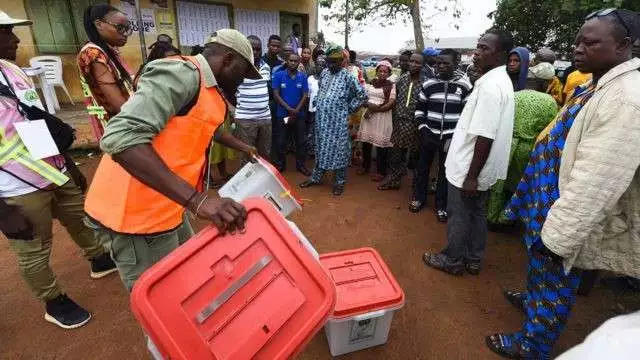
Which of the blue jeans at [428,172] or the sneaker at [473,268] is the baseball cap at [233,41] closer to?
the sneaker at [473,268]

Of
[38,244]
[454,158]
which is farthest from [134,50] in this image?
[454,158]

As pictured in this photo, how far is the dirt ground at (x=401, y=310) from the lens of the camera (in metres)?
2.18

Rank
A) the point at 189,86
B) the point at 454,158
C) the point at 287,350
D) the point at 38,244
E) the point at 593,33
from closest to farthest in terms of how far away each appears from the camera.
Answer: the point at 287,350 → the point at 189,86 → the point at 593,33 → the point at 38,244 → the point at 454,158

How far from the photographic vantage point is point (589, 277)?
2650 mm

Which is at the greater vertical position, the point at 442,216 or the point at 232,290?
the point at 232,290

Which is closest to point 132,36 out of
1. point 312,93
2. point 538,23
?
point 312,93

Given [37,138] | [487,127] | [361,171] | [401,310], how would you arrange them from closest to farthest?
1. [37,138]
2. [487,127]
3. [401,310]
4. [361,171]

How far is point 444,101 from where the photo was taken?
3549 mm

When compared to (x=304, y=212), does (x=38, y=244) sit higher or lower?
higher

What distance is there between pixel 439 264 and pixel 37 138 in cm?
295

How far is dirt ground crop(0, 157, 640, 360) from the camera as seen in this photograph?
7.16 feet

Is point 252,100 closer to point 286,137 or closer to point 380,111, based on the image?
point 286,137

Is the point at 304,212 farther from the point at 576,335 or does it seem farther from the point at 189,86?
the point at 189,86

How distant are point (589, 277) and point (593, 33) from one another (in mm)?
1966
